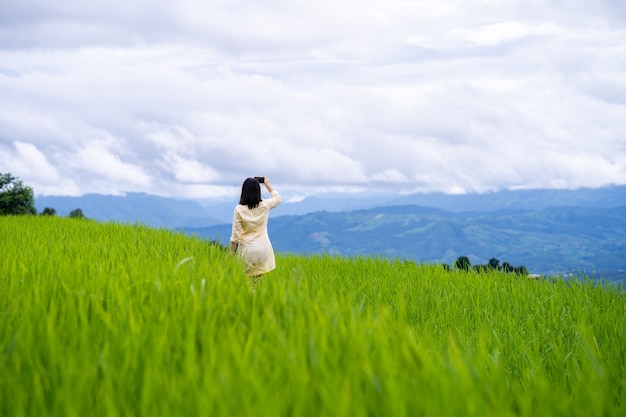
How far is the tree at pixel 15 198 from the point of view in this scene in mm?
25828

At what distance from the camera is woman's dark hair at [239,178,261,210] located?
8727 millimetres

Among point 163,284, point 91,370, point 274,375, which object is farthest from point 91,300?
point 274,375

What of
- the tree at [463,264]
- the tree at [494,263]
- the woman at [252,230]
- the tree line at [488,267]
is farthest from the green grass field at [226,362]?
the tree at [494,263]

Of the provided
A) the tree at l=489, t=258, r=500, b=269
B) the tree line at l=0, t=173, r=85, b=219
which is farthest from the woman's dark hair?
the tree line at l=0, t=173, r=85, b=219

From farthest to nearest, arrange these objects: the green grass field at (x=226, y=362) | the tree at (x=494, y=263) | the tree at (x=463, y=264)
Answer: the tree at (x=494, y=263) < the tree at (x=463, y=264) < the green grass field at (x=226, y=362)

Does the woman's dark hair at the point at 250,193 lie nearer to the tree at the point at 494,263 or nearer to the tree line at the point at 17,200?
the tree at the point at 494,263

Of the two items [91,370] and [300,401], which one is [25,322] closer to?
[91,370]

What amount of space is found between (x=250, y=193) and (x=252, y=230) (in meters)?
0.58

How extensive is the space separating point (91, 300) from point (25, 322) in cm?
66

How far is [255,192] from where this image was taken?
8.76 metres

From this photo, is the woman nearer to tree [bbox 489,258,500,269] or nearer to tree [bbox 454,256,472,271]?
tree [bbox 454,256,472,271]

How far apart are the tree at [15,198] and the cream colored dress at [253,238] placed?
20780 mm

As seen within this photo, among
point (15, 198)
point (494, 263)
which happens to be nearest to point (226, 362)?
point (494, 263)

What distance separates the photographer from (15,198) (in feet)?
85.1
